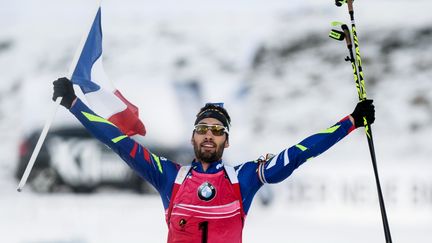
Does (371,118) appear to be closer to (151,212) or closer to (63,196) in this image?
(151,212)

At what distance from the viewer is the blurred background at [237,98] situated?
1216cm

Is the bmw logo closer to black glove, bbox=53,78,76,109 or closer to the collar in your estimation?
the collar

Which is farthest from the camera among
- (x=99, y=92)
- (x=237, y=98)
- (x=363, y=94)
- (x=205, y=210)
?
(x=237, y=98)

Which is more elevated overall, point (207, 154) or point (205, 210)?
point (207, 154)

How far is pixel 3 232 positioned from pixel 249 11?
21.7 ft

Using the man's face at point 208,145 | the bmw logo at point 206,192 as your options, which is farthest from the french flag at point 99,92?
the bmw logo at point 206,192

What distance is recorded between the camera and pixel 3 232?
986 centimetres

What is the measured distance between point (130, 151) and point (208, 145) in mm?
504

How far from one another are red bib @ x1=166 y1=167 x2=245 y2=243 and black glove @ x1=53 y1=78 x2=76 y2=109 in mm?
868

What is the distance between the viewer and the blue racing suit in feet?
16.1

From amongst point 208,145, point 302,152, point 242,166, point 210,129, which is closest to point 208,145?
point 208,145

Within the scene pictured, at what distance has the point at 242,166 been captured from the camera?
5117mm

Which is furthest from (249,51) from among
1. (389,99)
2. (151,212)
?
(151,212)

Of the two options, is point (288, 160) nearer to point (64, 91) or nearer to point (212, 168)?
point (212, 168)
